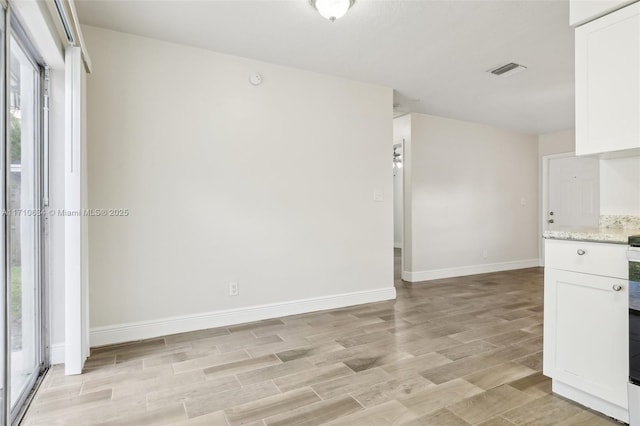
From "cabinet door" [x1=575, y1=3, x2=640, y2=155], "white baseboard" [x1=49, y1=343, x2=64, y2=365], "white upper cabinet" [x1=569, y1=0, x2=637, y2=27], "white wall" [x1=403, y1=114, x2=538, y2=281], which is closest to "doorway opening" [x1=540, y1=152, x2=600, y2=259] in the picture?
"white wall" [x1=403, y1=114, x2=538, y2=281]

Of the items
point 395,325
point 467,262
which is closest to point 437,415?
point 395,325

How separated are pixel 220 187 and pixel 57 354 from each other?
65.8 inches

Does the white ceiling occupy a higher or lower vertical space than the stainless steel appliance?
higher

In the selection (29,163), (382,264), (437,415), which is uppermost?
(29,163)

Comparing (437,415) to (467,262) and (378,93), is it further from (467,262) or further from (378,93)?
(467,262)

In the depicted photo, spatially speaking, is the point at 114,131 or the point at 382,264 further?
the point at 382,264

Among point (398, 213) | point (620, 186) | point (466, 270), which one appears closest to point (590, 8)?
point (620, 186)

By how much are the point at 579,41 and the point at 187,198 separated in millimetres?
3017

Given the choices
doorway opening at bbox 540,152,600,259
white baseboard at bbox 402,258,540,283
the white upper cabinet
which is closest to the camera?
the white upper cabinet

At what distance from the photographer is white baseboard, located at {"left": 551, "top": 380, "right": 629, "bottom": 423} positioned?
174cm

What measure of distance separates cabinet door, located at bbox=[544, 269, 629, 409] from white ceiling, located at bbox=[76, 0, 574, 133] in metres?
1.89

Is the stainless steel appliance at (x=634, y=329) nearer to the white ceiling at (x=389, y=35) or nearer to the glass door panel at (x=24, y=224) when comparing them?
the white ceiling at (x=389, y=35)

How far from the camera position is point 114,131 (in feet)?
9.18

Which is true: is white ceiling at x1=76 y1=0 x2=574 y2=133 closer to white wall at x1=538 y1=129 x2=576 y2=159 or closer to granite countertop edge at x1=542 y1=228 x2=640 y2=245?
granite countertop edge at x1=542 y1=228 x2=640 y2=245
